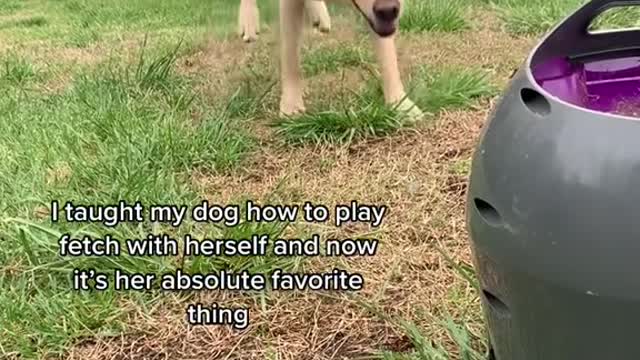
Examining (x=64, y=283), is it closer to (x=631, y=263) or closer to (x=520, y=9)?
(x=631, y=263)

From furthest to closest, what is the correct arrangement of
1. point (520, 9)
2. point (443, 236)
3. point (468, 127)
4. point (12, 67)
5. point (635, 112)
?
point (520, 9) → point (12, 67) → point (468, 127) → point (443, 236) → point (635, 112)

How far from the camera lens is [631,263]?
892mm

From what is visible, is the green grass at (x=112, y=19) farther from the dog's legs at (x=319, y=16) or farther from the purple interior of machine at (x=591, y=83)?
the purple interior of machine at (x=591, y=83)

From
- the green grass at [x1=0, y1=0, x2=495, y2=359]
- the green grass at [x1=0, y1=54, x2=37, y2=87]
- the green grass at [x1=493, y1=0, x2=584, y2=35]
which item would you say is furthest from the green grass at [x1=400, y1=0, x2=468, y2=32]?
the green grass at [x1=0, y1=54, x2=37, y2=87]

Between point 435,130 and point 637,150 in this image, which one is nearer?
point 637,150

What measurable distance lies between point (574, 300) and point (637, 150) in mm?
169

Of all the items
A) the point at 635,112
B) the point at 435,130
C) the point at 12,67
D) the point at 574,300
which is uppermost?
the point at 635,112

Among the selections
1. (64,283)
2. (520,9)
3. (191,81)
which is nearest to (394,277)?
(64,283)

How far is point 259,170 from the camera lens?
2.33 meters

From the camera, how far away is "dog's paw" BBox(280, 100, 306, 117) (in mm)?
2709

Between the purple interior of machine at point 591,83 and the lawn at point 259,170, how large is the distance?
1.53 ft

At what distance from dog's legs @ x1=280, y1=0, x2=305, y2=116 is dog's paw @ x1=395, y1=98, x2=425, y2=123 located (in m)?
0.32

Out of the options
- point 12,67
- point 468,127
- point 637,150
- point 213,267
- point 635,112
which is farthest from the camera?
point 12,67

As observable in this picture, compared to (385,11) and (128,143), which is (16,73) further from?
(385,11)
